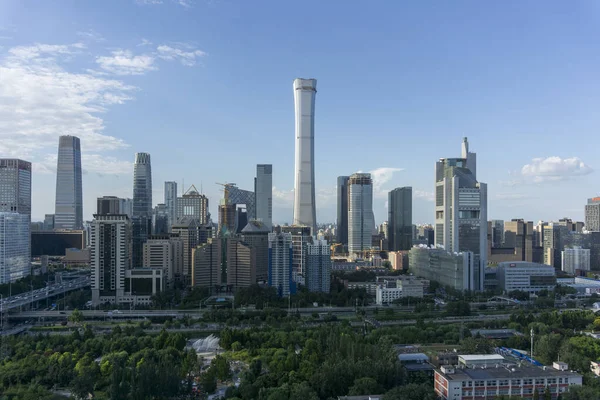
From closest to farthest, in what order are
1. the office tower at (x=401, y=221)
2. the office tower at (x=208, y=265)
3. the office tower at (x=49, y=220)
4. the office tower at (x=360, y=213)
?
1. the office tower at (x=208, y=265)
2. the office tower at (x=401, y=221)
3. the office tower at (x=360, y=213)
4. the office tower at (x=49, y=220)

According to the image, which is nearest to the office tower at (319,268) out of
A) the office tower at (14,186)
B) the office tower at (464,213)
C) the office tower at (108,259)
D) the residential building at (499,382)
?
the office tower at (464,213)

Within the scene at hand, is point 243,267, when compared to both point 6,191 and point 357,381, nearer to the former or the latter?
point 357,381

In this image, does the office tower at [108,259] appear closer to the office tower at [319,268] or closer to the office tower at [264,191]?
the office tower at [319,268]

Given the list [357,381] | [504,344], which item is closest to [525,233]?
[504,344]

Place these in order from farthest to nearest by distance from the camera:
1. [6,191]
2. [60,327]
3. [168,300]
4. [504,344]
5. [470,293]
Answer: [6,191]
[470,293]
[168,300]
[60,327]
[504,344]

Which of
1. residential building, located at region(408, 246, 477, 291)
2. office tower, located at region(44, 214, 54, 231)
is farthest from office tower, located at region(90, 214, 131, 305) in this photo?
office tower, located at region(44, 214, 54, 231)

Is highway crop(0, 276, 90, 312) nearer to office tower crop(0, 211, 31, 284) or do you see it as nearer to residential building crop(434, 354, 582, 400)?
office tower crop(0, 211, 31, 284)

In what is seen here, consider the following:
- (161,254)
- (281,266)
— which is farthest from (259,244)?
(281,266)
